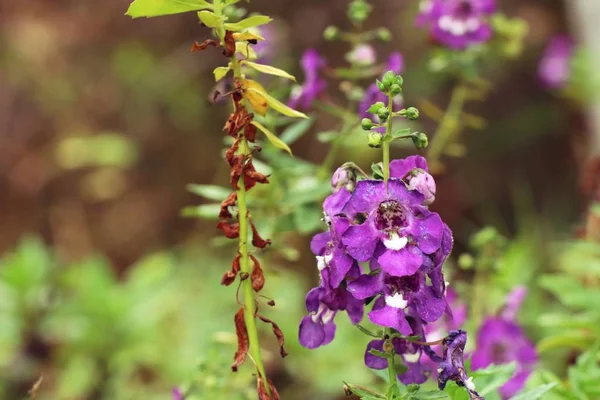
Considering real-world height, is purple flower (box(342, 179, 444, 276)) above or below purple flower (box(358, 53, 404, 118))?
above

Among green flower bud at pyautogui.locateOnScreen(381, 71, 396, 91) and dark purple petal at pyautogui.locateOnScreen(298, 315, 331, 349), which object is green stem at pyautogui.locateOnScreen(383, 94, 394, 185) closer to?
green flower bud at pyautogui.locateOnScreen(381, 71, 396, 91)

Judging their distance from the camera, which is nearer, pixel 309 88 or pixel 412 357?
pixel 412 357

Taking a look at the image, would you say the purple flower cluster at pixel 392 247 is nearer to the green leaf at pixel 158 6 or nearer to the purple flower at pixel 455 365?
the purple flower at pixel 455 365

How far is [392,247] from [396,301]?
0.08 meters

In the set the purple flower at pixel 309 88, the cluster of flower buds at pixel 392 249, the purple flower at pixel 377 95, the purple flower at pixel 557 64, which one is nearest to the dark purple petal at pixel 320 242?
the cluster of flower buds at pixel 392 249

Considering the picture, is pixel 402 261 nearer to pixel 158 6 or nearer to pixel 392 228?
pixel 392 228

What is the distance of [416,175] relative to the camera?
119 centimetres

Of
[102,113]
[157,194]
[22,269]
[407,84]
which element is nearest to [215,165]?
[157,194]

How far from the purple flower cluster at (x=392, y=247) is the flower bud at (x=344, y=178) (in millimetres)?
21

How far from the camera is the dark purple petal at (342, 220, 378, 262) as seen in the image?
1.15m

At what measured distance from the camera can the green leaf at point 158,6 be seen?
1.20 m

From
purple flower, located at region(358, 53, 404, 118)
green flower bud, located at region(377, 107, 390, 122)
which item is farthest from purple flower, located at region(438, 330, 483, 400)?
purple flower, located at region(358, 53, 404, 118)

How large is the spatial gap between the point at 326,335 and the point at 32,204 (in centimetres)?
383

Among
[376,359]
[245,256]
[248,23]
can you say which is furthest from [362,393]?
[248,23]
